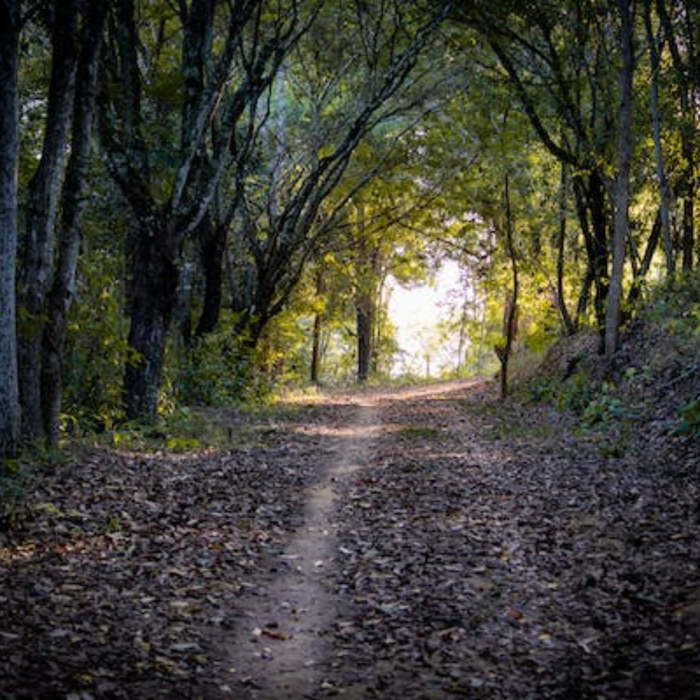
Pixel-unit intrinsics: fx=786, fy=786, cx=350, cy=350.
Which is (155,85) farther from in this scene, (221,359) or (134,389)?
(221,359)

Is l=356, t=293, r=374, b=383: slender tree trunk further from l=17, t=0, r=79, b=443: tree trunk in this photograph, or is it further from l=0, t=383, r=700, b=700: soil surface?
l=17, t=0, r=79, b=443: tree trunk

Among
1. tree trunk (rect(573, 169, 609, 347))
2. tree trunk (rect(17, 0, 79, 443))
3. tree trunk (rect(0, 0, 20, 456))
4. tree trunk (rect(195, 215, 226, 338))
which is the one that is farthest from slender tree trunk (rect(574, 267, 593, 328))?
tree trunk (rect(0, 0, 20, 456))

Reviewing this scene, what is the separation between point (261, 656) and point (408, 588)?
65.0 inches

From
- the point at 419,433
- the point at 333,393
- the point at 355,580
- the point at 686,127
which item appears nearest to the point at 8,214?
the point at 355,580

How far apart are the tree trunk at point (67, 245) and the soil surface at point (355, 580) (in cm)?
108

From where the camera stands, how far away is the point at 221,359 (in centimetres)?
1955

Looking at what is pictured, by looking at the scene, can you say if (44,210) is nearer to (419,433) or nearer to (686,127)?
(419,433)

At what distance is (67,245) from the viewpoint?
10281 mm

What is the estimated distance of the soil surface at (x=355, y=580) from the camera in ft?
16.0

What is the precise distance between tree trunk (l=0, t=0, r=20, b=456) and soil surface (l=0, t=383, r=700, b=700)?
84cm

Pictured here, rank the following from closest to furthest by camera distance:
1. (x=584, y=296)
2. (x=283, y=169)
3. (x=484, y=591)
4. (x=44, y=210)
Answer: (x=484, y=591) → (x=44, y=210) → (x=584, y=296) → (x=283, y=169)

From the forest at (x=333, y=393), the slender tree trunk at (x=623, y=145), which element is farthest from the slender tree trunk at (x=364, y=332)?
the slender tree trunk at (x=623, y=145)

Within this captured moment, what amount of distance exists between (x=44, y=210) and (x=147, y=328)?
432cm

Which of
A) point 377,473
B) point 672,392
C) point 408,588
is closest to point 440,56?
point 672,392
